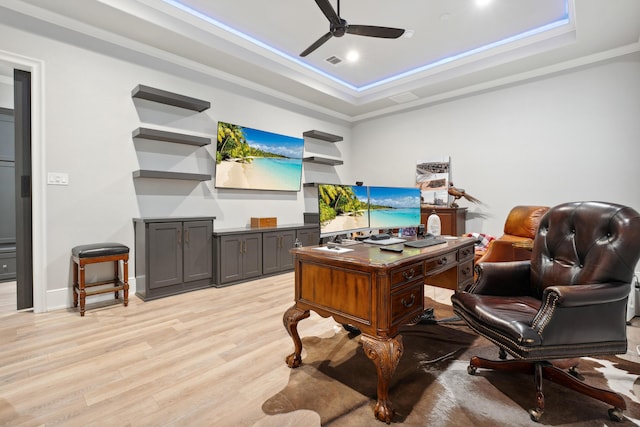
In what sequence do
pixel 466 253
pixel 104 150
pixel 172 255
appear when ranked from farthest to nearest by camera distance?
pixel 172 255 < pixel 104 150 < pixel 466 253

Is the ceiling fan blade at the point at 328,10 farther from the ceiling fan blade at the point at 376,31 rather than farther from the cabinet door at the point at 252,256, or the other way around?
the cabinet door at the point at 252,256

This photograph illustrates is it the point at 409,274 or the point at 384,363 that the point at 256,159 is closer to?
the point at 409,274

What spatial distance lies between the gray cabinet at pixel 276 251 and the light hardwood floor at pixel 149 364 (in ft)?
3.65

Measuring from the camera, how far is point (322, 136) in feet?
18.4

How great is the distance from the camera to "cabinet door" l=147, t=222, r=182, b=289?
3.34m

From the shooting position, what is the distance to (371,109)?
19.4 ft

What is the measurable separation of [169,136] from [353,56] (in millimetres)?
2694

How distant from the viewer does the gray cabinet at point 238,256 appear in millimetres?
3852

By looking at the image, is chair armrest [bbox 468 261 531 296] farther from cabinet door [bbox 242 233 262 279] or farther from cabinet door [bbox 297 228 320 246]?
cabinet door [bbox 297 228 320 246]

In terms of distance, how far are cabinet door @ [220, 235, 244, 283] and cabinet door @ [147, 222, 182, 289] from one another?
19.8 inches

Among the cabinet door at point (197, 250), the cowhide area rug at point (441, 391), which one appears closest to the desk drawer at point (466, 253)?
the cowhide area rug at point (441, 391)

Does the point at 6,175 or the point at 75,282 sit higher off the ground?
the point at 6,175

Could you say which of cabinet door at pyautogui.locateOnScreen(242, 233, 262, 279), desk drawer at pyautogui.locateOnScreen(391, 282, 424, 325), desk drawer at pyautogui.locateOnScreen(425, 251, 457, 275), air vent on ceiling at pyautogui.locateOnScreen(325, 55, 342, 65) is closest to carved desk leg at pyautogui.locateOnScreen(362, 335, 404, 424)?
desk drawer at pyautogui.locateOnScreen(391, 282, 424, 325)

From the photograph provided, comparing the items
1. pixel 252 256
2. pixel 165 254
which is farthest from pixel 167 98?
pixel 252 256
